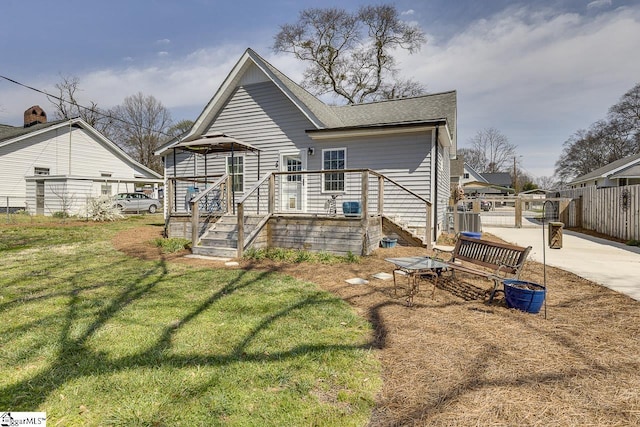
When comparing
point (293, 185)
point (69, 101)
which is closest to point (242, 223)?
point (293, 185)

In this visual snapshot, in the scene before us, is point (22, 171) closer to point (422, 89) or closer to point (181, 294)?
point (181, 294)

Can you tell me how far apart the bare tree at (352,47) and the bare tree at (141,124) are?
24.7 metres

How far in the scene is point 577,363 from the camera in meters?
2.83

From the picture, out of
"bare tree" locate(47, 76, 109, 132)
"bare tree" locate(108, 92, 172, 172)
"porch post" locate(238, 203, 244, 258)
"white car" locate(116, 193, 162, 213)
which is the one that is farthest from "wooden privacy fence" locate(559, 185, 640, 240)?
"bare tree" locate(108, 92, 172, 172)

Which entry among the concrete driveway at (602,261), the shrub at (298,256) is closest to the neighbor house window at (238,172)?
the shrub at (298,256)

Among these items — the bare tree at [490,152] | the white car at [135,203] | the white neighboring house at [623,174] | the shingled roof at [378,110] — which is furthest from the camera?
the bare tree at [490,152]

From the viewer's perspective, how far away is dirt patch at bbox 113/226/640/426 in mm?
2188

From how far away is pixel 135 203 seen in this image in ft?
74.2

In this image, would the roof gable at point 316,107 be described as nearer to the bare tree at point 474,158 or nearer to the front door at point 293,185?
the front door at point 293,185

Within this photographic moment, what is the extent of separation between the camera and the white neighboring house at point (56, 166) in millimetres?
19297

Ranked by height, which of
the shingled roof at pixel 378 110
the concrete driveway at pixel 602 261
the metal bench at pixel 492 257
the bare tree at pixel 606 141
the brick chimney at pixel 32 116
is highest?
the bare tree at pixel 606 141

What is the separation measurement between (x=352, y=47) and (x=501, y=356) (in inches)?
1210

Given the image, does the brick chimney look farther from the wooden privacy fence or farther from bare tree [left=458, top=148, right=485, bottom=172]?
bare tree [left=458, top=148, right=485, bottom=172]

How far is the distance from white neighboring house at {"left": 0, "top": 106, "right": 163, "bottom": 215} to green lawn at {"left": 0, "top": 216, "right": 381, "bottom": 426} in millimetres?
15606
